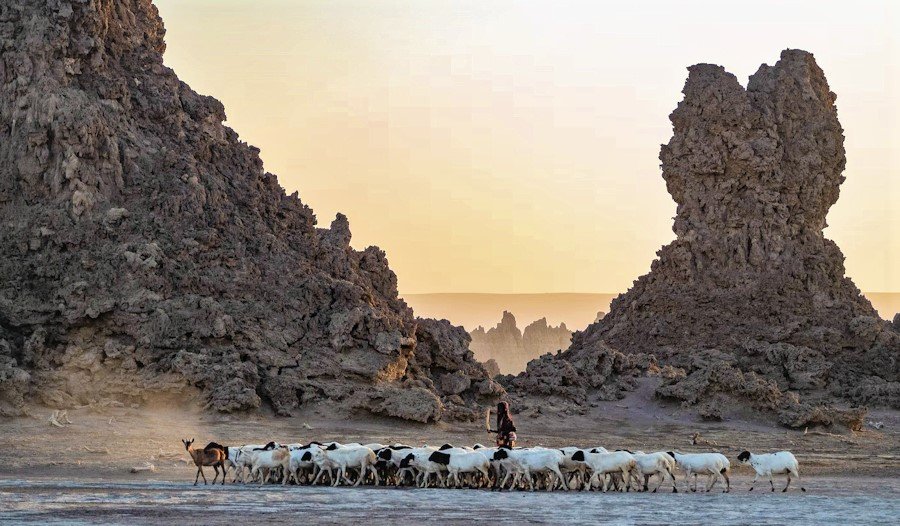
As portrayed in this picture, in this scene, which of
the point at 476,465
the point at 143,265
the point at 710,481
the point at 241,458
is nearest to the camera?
the point at 476,465

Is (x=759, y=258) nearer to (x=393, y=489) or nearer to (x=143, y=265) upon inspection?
(x=143, y=265)

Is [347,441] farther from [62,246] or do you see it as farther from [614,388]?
[614,388]

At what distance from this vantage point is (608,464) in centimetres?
2769

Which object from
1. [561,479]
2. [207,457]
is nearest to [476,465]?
[561,479]

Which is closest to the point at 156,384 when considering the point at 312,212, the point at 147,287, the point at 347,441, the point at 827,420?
the point at 147,287

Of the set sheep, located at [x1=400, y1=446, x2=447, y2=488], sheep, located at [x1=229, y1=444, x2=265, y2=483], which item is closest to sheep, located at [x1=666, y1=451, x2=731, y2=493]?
sheep, located at [x1=400, y1=446, x2=447, y2=488]

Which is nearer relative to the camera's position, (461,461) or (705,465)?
(705,465)

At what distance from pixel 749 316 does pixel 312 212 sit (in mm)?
17793

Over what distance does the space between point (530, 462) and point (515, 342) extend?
375ft

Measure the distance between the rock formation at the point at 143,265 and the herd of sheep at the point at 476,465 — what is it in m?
8.56

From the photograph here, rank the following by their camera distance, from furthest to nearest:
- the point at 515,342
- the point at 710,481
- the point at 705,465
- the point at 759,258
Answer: the point at 515,342
the point at 759,258
the point at 710,481
the point at 705,465

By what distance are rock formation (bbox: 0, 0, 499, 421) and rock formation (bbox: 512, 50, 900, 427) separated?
1229 centimetres

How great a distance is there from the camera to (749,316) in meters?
53.3

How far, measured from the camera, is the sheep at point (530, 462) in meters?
27.7
